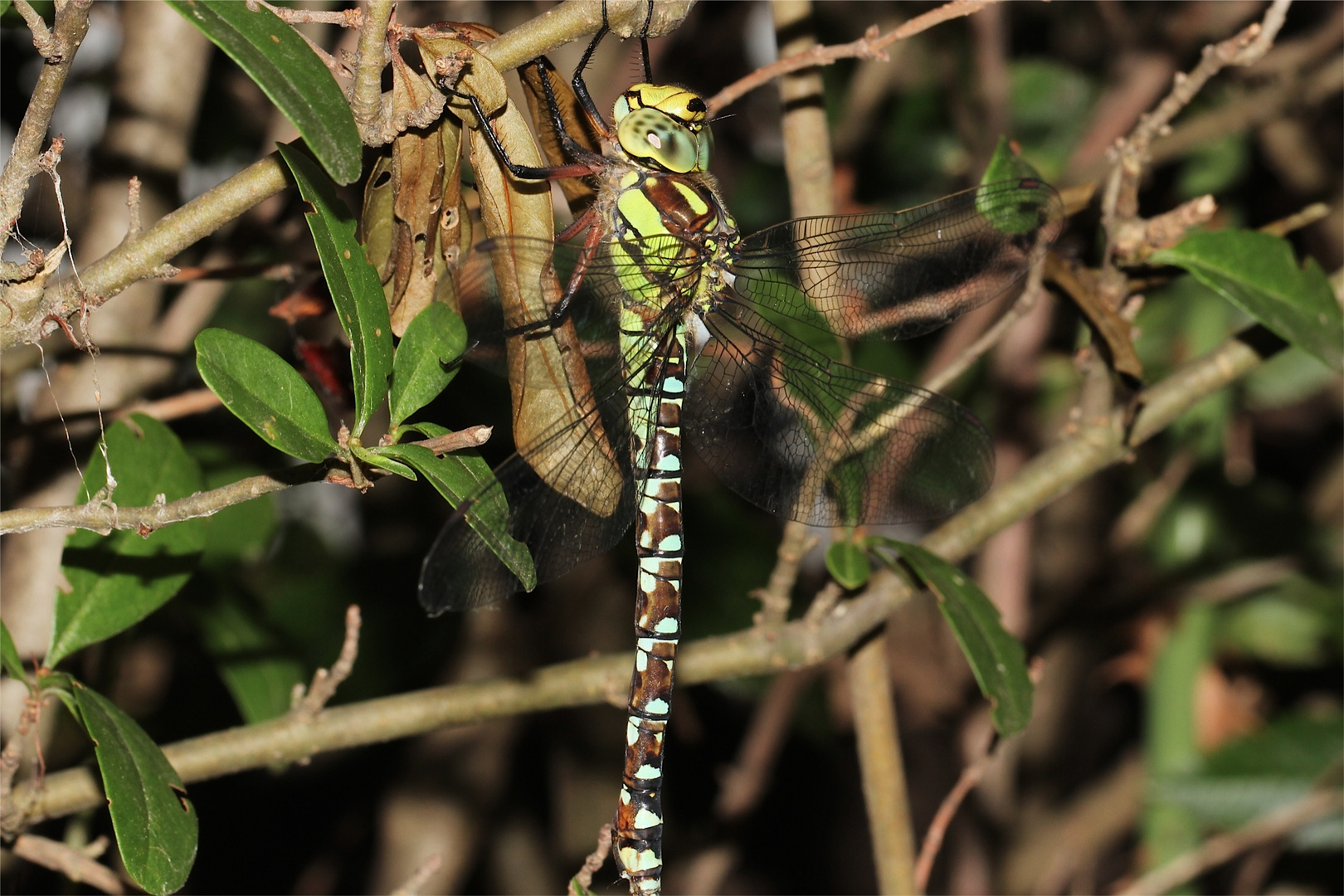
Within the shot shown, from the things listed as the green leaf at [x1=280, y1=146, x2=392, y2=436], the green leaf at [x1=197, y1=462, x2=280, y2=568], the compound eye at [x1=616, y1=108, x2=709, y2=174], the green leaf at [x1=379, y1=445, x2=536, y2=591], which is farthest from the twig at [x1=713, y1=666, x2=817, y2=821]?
the green leaf at [x1=280, y1=146, x2=392, y2=436]

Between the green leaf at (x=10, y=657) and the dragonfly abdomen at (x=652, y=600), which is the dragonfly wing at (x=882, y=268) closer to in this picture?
the dragonfly abdomen at (x=652, y=600)

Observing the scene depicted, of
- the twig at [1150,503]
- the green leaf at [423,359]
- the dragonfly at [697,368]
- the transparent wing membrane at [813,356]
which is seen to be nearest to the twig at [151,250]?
the green leaf at [423,359]

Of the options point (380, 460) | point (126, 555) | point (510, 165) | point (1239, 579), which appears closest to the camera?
point (380, 460)

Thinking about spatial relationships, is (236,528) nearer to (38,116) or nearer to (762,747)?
(38,116)

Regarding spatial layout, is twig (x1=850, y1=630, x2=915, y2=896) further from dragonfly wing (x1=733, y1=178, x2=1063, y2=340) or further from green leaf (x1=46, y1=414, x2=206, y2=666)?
green leaf (x1=46, y1=414, x2=206, y2=666)

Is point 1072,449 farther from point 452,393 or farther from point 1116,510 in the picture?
point 1116,510

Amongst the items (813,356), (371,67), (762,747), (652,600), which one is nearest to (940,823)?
(652,600)
